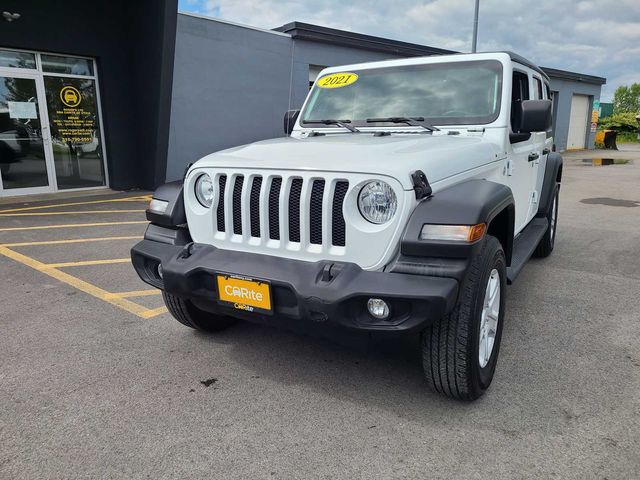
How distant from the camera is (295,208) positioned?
2.67 metres

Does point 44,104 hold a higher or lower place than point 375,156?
higher

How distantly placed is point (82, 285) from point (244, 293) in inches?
115

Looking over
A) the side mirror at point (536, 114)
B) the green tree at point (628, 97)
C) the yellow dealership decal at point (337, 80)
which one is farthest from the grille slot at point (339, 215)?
the green tree at point (628, 97)

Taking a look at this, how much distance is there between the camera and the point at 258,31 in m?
12.7

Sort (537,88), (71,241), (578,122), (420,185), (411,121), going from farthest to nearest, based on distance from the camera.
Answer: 1. (578,122)
2. (71,241)
3. (537,88)
4. (411,121)
5. (420,185)

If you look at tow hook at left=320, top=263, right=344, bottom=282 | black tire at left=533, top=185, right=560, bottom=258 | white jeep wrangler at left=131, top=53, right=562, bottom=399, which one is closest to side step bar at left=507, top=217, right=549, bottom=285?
white jeep wrangler at left=131, top=53, right=562, bottom=399

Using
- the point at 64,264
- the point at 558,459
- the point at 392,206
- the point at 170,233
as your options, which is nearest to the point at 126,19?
the point at 64,264

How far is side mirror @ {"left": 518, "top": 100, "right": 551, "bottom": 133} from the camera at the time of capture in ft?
11.1

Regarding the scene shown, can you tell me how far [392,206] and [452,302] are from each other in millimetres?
541

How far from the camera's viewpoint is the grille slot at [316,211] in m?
2.58

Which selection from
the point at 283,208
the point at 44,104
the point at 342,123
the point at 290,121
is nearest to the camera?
the point at 283,208

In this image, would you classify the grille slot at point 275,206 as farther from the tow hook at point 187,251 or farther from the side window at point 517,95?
the side window at point 517,95

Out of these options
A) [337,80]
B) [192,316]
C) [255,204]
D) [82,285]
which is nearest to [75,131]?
[82,285]

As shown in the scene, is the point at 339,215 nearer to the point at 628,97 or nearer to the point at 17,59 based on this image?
the point at 17,59
